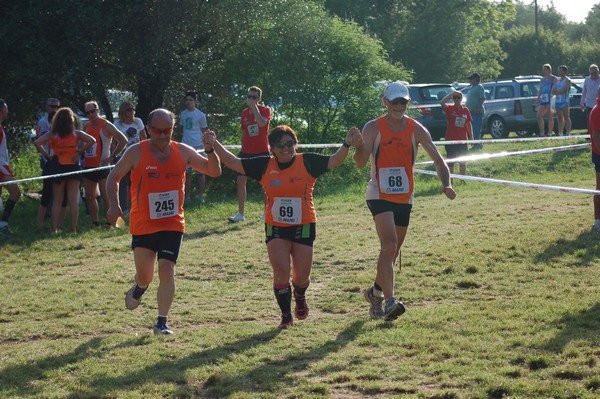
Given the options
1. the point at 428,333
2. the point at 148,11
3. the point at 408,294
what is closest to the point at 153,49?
the point at 148,11

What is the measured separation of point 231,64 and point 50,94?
15.6 feet

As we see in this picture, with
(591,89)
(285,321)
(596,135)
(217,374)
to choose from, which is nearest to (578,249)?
(596,135)

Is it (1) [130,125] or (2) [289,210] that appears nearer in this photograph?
(2) [289,210]

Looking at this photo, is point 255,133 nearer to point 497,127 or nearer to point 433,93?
point 433,93

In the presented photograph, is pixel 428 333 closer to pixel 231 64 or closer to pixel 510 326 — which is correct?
pixel 510 326

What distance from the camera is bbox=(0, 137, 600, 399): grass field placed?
658 cm

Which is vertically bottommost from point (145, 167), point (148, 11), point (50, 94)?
point (145, 167)

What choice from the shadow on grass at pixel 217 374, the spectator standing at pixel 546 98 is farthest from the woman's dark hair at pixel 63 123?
the spectator standing at pixel 546 98

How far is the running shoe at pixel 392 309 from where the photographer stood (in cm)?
802

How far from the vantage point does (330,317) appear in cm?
882

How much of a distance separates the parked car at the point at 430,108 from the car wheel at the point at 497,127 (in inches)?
62.5

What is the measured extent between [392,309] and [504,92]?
803 inches

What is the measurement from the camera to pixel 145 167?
26.3 ft

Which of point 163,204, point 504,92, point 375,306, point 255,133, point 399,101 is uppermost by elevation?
point 504,92
